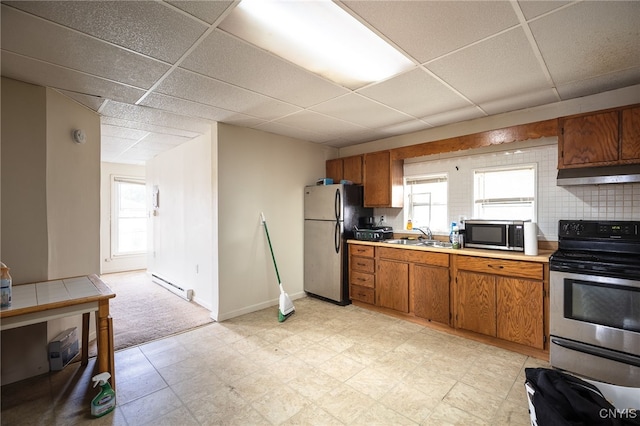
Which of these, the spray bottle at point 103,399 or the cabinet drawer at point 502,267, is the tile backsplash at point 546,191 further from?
the spray bottle at point 103,399

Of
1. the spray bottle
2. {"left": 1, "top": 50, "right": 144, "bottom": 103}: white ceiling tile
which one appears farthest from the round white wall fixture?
the spray bottle

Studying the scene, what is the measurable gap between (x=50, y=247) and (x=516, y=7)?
3969 mm

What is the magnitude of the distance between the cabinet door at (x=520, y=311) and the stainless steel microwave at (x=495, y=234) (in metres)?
0.39

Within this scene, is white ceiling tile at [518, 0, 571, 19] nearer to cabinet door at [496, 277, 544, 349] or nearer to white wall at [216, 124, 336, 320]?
cabinet door at [496, 277, 544, 349]

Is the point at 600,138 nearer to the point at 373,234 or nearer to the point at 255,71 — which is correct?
the point at 373,234

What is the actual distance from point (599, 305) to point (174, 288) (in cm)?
538

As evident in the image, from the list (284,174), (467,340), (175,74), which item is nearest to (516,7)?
(175,74)

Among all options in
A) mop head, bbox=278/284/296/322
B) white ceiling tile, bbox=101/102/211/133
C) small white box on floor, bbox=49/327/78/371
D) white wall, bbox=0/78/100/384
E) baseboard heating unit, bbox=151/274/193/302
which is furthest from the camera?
baseboard heating unit, bbox=151/274/193/302

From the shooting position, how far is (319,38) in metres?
2.04

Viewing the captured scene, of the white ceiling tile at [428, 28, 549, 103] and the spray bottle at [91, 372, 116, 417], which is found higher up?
the white ceiling tile at [428, 28, 549, 103]

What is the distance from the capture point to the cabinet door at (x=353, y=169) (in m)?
4.45

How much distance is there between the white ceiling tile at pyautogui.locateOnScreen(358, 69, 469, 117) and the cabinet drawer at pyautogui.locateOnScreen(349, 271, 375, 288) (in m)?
2.20

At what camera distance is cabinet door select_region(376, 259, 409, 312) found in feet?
11.8

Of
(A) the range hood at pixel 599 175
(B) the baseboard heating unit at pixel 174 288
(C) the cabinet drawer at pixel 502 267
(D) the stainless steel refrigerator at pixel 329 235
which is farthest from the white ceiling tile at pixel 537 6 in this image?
(B) the baseboard heating unit at pixel 174 288
